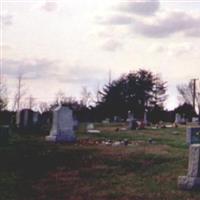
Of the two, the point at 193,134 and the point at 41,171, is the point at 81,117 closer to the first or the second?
the point at 193,134

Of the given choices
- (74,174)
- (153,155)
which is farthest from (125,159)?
(74,174)

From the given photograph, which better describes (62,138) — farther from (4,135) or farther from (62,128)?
(4,135)

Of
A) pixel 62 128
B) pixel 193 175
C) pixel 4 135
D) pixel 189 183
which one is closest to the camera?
pixel 189 183

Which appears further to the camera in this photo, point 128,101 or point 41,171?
point 128,101

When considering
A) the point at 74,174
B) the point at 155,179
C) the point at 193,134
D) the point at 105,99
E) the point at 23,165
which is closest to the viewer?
the point at 155,179

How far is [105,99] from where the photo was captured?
93.2 metres

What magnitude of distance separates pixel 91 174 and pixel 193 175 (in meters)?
3.57

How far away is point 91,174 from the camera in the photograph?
14680 mm

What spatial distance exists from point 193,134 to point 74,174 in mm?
11985

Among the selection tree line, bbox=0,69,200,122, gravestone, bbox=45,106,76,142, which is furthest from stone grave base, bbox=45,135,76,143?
tree line, bbox=0,69,200,122

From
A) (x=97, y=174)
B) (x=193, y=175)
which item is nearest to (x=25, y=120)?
(x=97, y=174)

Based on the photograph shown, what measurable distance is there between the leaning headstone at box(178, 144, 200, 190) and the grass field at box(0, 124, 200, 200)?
23cm

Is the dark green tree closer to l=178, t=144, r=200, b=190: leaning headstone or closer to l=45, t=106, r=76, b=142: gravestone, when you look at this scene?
l=45, t=106, r=76, b=142: gravestone

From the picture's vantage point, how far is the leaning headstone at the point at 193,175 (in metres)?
11.8
